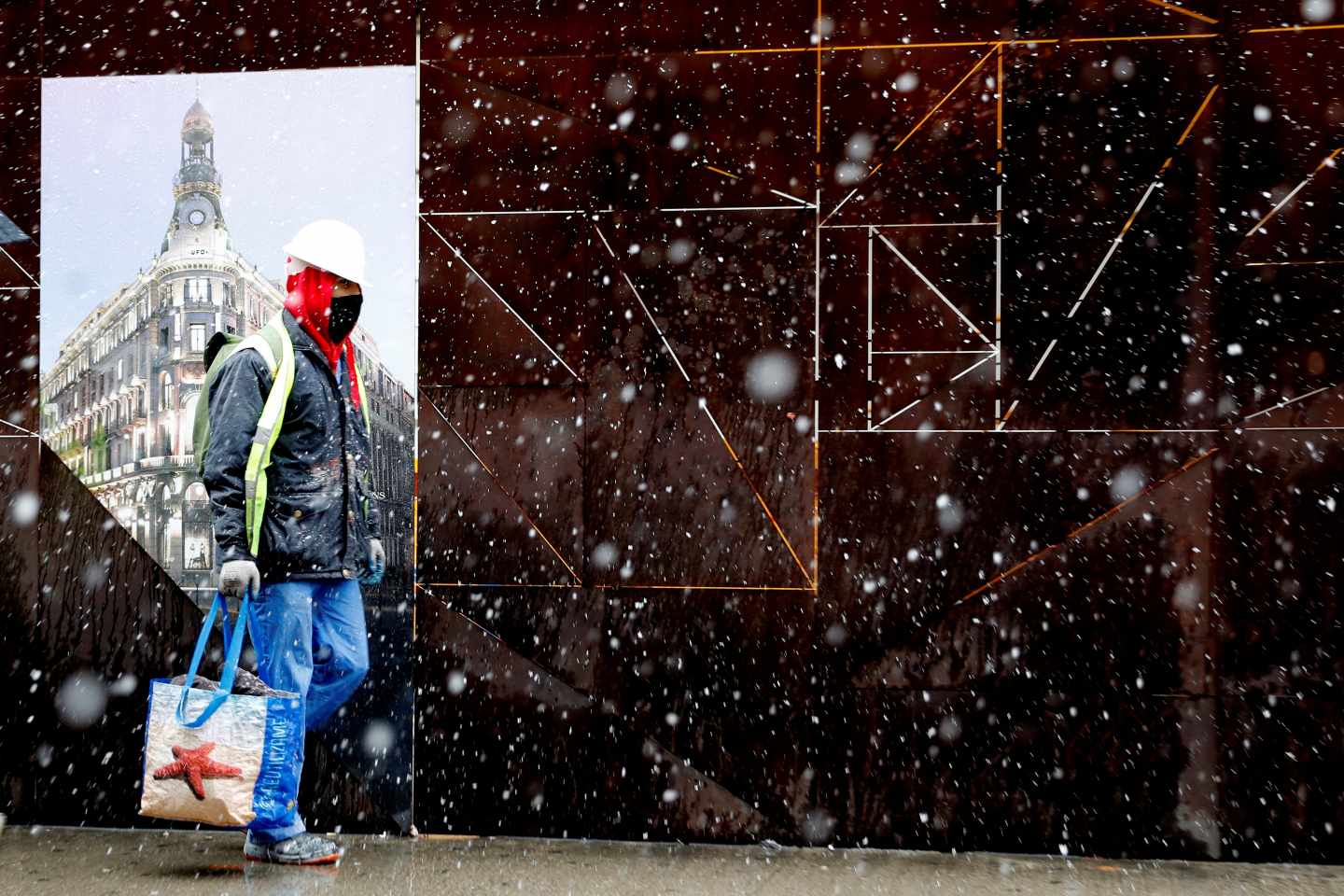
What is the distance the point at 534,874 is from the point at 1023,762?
5.53ft

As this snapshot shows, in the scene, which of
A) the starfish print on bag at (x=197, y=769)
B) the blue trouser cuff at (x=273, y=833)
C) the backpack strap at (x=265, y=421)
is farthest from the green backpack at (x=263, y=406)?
the blue trouser cuff at (x=273, y=833)

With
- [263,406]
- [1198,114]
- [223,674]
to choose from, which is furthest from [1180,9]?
[223,674]

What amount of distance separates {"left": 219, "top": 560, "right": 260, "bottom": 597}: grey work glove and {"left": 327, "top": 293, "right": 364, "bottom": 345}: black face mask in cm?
86

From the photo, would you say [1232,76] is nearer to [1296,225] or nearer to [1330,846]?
[1296,225]

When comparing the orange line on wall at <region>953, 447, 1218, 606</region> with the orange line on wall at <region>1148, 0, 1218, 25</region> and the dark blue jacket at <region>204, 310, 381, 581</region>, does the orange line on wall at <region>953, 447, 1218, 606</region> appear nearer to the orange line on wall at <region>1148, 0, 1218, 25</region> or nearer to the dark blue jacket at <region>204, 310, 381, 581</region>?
the orange line on wall at <region>1148, 0, 1218, 25</region>

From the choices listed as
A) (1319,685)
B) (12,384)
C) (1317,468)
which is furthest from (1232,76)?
(12,384)

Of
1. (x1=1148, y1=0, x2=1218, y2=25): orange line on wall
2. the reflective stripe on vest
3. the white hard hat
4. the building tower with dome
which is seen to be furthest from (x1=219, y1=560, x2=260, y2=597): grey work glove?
(x1=1148, y1=0, x2=1218, y2=25): orange line on wall

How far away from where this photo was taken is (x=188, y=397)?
4.32m

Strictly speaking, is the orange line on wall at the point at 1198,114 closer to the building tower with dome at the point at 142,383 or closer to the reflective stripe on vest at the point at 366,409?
the reflective stripe on vest at the point at 366,409

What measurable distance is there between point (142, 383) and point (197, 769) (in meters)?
1.54

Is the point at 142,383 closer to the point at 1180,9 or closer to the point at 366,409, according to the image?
the point at 366,409

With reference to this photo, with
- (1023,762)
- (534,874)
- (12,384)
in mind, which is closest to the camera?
(534,874)

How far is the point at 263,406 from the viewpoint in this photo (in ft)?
12.1

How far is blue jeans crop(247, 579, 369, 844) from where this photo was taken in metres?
3.75
